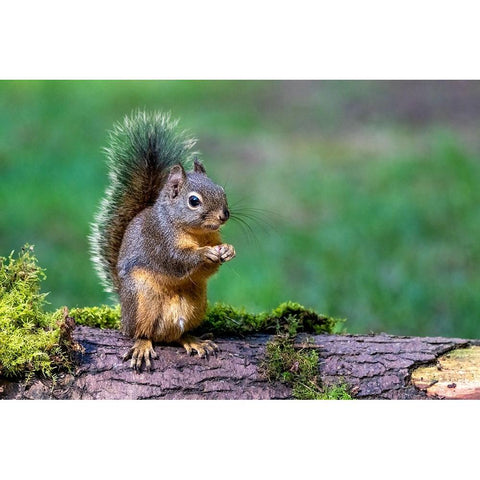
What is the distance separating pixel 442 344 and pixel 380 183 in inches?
125

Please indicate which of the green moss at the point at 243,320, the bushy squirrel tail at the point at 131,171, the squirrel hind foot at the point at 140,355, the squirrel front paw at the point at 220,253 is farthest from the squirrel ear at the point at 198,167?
the squirrel hind foot at the point at 140,355

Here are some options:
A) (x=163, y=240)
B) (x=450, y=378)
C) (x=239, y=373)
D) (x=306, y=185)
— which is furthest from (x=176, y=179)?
(x=306, y=185)

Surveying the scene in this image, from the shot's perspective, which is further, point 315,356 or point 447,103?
point 447,103

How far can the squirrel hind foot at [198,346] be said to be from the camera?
297 centimetres

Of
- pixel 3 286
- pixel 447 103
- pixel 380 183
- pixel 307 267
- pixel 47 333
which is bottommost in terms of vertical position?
pixel 47 333

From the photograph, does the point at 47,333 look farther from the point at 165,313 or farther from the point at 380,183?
the point at 380,183

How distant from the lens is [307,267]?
17.3 ft

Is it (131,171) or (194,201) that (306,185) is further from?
(194,201)

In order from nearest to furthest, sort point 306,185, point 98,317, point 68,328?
point 68,328, point 98,317, point 306,185

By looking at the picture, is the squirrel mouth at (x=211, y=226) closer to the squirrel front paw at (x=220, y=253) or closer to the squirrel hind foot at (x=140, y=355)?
the squirrel front paw at (x=220, y=253)

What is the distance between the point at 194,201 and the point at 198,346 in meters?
0.53

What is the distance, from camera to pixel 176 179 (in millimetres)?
3018

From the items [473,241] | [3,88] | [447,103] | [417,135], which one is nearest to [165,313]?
[473,241]

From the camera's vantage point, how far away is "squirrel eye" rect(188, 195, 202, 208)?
2925 millimetres
